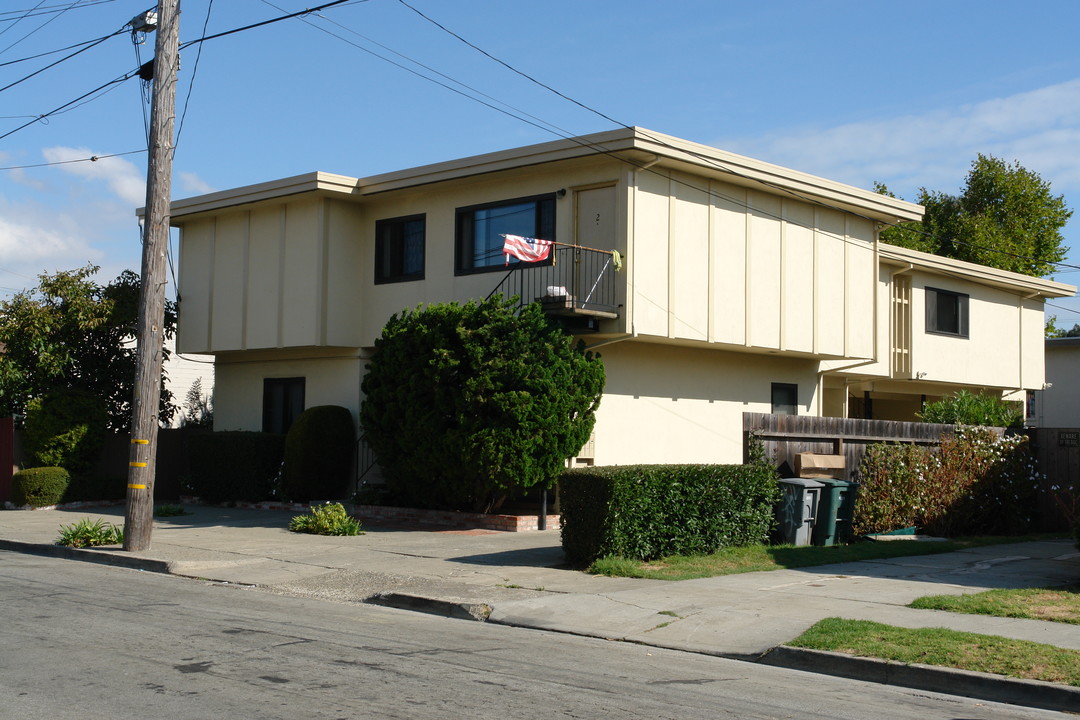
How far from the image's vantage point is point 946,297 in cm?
2742

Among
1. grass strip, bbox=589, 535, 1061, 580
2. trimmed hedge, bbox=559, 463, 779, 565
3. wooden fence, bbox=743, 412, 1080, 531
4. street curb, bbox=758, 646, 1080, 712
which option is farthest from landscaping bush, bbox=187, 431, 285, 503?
street curb, bbox=758, 646, 1080, 712

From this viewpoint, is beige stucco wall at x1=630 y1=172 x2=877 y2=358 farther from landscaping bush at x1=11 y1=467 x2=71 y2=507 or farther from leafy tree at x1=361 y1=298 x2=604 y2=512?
landscaping bush at x1=11 y1=467 x2=71 y2=507

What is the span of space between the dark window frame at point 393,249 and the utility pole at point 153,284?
642 cm

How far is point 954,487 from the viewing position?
17.4 metres

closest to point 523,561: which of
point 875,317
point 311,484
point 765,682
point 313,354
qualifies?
point 765,682

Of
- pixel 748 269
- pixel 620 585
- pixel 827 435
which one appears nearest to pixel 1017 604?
pixel 620 585

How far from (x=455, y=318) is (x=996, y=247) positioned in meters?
34.2

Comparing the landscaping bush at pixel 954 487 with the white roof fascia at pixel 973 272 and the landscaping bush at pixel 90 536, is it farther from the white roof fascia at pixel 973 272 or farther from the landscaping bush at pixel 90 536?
the landscaping bush at pixel 90 536

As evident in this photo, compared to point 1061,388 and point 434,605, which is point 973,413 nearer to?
point 434,605

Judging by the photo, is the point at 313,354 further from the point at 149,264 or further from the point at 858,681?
the point at 858,681

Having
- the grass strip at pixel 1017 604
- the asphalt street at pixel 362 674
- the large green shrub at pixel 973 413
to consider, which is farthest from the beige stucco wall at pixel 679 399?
the asphalt street at pixel 362 674

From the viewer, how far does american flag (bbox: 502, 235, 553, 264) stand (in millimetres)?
17141

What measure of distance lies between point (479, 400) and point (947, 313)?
15.7m

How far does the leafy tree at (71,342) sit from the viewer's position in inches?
845
